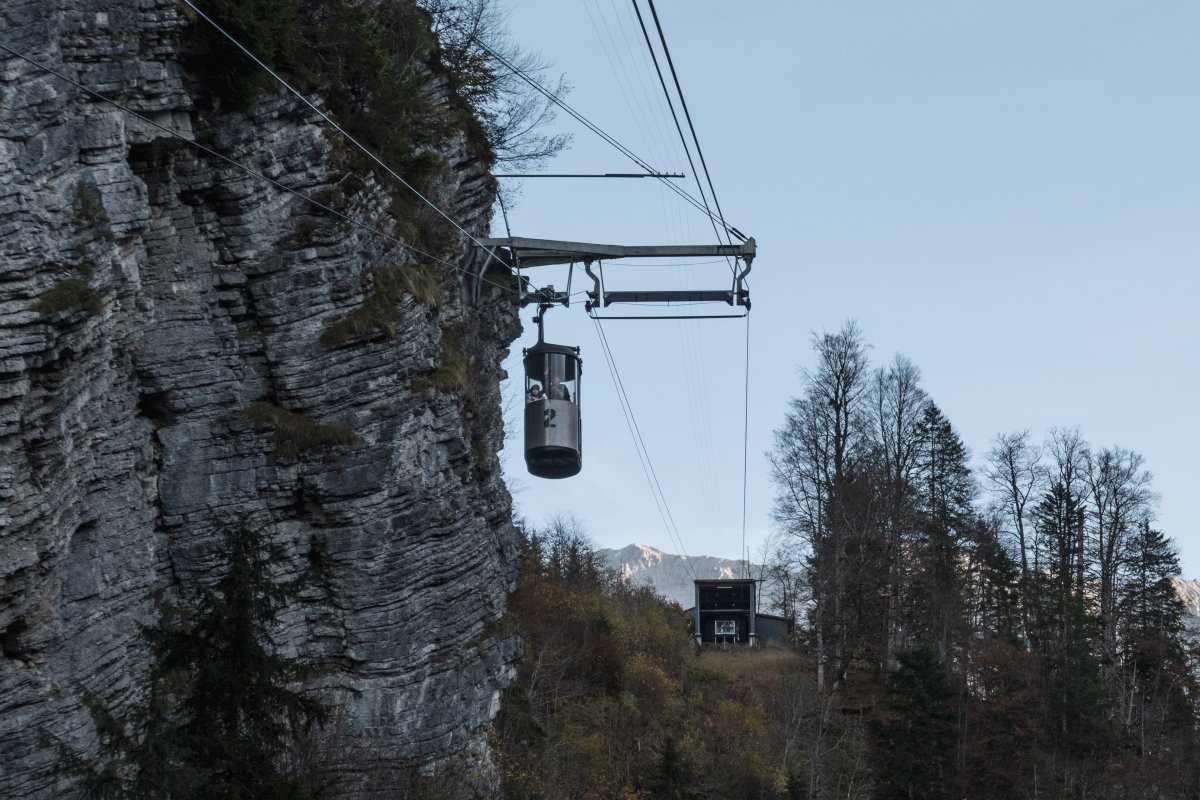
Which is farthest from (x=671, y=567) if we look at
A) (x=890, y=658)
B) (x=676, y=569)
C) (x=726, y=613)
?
(x=890, y=658)

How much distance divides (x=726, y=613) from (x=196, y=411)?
1371 inches

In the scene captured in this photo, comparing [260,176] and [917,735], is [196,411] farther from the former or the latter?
[917,735]

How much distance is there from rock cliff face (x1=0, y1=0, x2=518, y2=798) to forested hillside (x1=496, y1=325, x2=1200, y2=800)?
179 inches

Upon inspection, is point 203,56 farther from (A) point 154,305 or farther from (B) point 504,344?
(B) point 504,344

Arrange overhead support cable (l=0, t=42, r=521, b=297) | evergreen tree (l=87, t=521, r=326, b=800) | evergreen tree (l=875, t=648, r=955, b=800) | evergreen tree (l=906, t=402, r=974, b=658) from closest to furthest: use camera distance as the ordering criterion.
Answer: evergreen tree (l=87, t=521, r=326, b=800)
overhead support cable (l=0, t=42, r=521, b=297)
evergreen tree (l=875, t=648, r=955, b=800)
evergreen tree (l=906, t=402, r=974, b=658)

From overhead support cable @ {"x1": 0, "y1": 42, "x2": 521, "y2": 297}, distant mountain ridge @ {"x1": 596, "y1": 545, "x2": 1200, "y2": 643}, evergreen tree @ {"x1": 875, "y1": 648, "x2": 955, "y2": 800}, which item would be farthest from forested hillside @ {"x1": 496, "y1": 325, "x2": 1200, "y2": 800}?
distant mountain ridge @ {"x1": 596, "y1": 545, "x2": 1200, "y2": 643}

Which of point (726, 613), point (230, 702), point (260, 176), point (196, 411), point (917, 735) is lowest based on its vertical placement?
point (917, 735)

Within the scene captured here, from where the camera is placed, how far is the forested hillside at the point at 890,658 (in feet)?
114

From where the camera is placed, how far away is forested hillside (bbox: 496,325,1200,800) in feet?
114

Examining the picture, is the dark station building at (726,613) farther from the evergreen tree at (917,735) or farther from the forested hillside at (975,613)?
the evergreen tree at (917,735)

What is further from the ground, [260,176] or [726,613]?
[260,176]

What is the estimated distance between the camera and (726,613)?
5416cm

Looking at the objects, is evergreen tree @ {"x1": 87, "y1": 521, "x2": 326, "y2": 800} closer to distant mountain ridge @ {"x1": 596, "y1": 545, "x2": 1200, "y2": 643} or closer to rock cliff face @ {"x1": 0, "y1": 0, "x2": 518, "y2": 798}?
rock cliff face @ {"x1": 0, "y1": 0, "x2": 518, "y2": 798}

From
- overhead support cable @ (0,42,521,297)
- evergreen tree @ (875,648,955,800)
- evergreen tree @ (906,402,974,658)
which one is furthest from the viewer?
evergreen tree @ (906,402,974,658)
